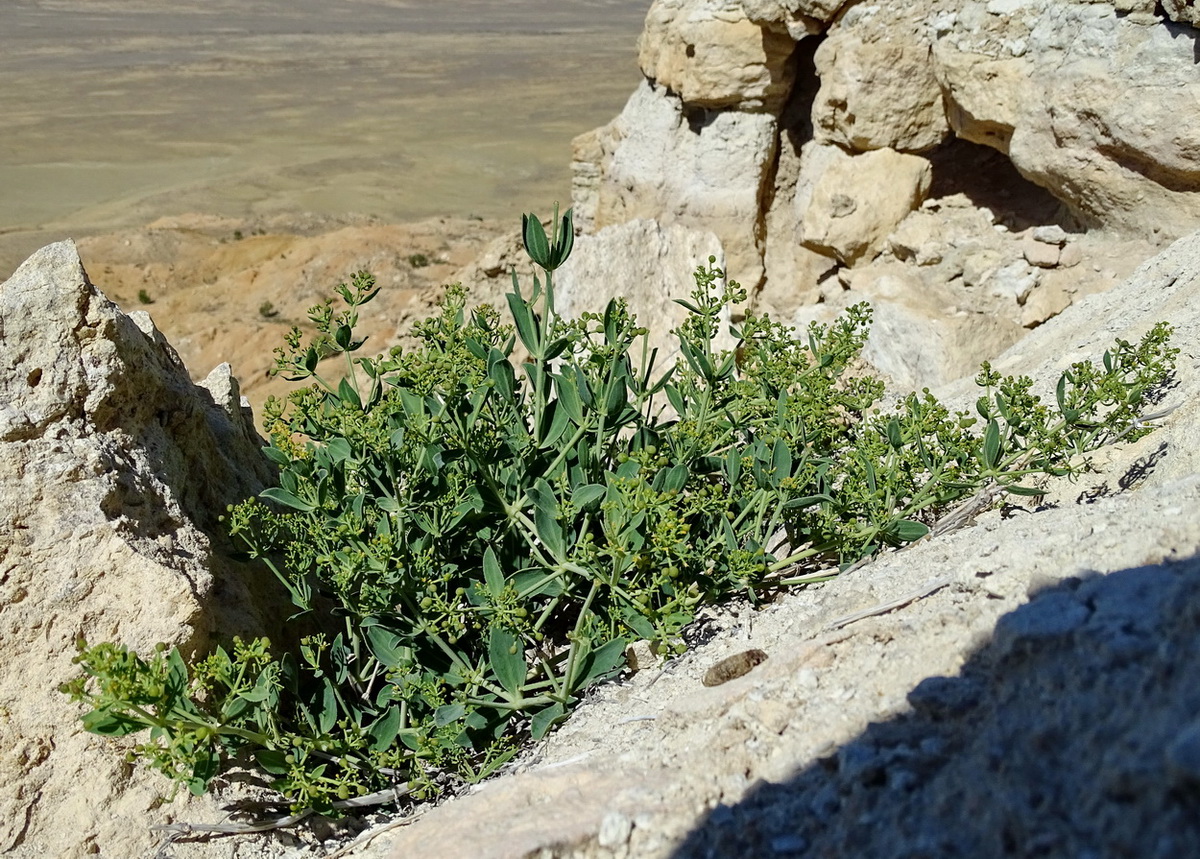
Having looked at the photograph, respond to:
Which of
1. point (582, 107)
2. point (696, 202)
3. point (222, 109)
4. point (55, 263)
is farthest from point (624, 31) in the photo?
point (55, 263)

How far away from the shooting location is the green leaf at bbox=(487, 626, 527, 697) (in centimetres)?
227

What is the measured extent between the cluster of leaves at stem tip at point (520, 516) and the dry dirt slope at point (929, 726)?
0.16 meters

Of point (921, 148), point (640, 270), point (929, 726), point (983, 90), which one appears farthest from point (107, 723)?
point (921, 148)

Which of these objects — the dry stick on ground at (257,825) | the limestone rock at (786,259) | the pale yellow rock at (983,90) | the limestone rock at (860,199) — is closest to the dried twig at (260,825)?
the dry stick on ground at (257,825)

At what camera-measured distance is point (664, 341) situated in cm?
586

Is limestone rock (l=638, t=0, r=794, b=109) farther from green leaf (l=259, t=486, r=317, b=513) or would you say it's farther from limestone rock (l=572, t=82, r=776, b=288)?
green leaf (l=259, t=486, r=317, b=513)

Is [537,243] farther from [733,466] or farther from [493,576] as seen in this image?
[493,576]

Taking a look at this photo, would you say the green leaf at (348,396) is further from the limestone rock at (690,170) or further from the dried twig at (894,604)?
the limestone rock at (690,170)

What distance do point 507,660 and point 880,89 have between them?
18.4 ft

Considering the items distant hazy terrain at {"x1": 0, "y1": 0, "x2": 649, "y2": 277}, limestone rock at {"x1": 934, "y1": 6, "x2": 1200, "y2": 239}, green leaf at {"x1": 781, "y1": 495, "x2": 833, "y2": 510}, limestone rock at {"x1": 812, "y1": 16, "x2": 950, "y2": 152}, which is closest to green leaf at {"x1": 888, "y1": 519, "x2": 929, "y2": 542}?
green leaf at {"x1": 781, "y1": 495, "x2": 833, "y2": 510}

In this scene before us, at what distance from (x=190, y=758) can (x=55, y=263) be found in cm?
163

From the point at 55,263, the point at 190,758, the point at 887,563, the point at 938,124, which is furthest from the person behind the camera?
the point at 938,124

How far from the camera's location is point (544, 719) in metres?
2.36

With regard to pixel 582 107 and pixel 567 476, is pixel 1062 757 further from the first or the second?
pixel 582 107
